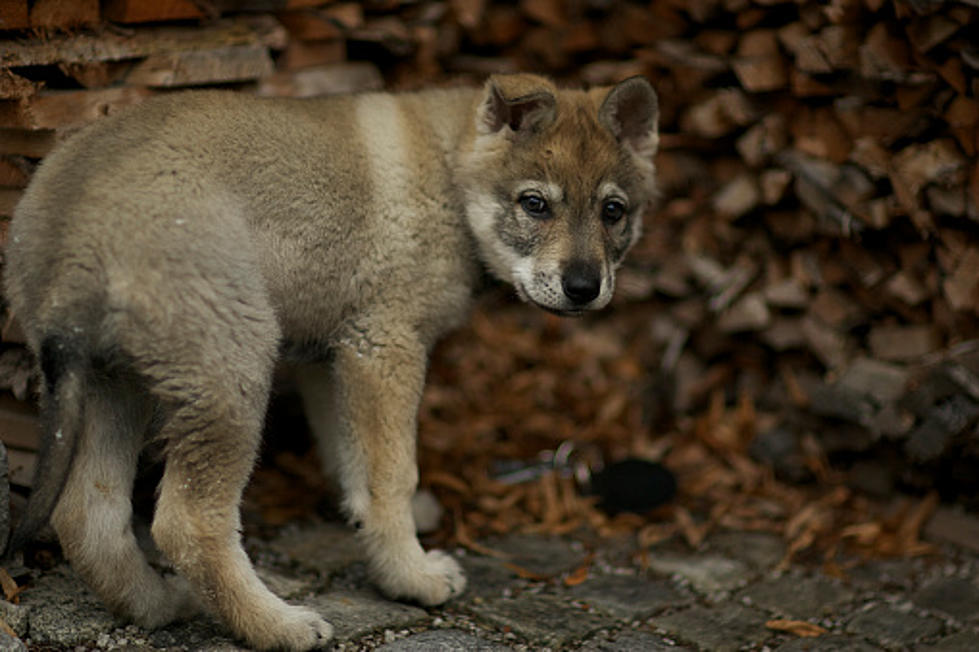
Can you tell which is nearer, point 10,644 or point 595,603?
point 10,644

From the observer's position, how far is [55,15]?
3.28 meters

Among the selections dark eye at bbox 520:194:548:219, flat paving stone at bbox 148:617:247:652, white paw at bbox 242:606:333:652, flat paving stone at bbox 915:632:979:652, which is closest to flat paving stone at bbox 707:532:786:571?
flat paving stone at bbox 915:632:979:652

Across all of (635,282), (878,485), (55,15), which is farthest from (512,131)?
(878,485)

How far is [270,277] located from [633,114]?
156 centimetres

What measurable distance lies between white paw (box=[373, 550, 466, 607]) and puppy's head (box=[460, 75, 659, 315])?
1.01 m

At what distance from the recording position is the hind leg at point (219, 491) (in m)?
2.73

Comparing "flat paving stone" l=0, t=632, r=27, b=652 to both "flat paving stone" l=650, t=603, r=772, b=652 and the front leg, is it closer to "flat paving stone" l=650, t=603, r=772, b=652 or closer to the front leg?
the front leg

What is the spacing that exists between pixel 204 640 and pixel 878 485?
121 inches

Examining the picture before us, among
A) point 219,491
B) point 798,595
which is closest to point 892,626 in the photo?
point 798,595

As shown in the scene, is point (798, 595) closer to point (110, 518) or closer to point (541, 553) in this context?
point (541, 553)

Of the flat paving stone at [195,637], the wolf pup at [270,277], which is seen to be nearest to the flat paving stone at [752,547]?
the wolf pup at [270,277]

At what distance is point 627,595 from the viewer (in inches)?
144

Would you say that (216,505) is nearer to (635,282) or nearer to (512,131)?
(512,131)

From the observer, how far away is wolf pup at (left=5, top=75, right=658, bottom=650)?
2.67 metres
